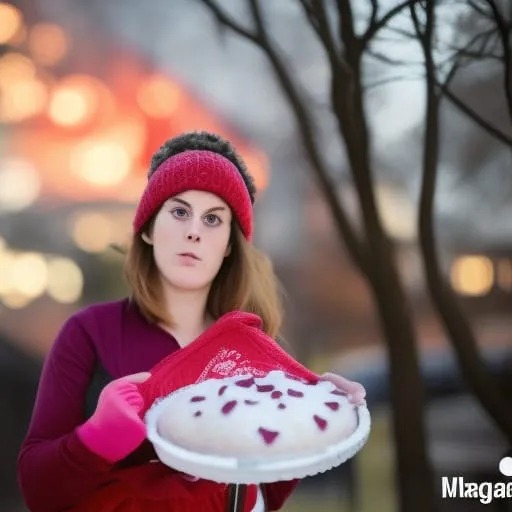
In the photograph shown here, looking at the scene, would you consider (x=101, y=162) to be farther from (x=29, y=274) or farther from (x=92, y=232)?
(x=29, y=274)

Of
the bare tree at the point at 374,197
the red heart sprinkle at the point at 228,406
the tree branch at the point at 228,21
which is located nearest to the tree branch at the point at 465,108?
the bare tree at the point at 374,197

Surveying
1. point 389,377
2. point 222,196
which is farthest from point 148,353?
point 389,377

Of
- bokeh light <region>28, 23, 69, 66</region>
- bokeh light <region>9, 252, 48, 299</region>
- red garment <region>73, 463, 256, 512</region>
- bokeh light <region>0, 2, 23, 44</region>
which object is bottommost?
red garment <region>73, 463, 256, 512</region>

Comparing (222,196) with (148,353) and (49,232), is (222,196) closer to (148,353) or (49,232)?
(148,353)

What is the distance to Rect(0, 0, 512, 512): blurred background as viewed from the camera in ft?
5.44

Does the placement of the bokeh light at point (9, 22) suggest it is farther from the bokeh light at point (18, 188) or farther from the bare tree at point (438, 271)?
the bare tree at point (438, 271)

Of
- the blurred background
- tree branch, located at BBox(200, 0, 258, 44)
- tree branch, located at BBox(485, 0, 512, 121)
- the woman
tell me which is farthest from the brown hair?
tree branch, located at BBox(485, 0, 512, 121)

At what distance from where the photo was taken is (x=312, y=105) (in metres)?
1.67

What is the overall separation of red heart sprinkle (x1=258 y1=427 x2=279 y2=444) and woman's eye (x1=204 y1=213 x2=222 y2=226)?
1.48 feet

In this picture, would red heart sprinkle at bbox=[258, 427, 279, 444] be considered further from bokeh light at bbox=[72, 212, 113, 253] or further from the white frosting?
bokeh light at bbox=[72, 212, 113, 253]

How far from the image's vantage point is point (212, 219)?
56.7 inches

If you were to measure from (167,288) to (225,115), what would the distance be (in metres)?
0.45

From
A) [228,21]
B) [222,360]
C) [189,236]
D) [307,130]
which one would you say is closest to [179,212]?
[189,236]

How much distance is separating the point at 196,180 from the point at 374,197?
471 millimetres
